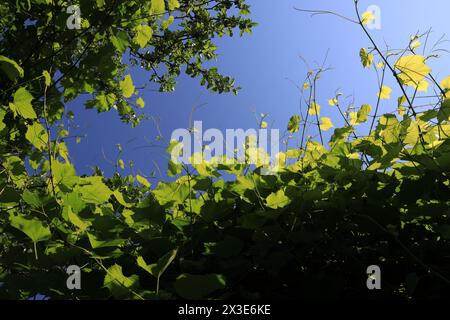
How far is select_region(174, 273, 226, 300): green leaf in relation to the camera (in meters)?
0.93

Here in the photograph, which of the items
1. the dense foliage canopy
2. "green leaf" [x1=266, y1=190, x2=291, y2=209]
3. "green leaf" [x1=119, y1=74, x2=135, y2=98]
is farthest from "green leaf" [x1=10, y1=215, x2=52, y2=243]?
"green leaf" [x1=119, y1=74, x2=135, y2=98]

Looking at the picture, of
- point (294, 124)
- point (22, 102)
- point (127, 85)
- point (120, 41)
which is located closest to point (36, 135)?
point (22, 102)

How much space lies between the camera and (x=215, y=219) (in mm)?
1266

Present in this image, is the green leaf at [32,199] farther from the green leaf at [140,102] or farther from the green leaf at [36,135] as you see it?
the green leaf at [140,102]

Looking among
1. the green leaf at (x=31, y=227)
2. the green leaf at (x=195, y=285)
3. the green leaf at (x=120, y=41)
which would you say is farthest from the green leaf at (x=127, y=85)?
the green leaf at (x=195, y=285)

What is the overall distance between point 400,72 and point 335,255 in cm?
71

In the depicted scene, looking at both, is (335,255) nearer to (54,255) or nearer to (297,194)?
(297,194)

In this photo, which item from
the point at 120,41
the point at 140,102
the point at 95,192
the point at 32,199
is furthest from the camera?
the point at 140,102

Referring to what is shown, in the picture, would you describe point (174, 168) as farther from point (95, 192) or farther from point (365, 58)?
point (365, 58)

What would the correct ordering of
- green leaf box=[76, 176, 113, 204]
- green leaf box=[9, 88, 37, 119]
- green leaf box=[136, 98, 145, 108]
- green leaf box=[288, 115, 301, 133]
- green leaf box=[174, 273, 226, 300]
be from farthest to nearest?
green leaf box=[136, 98, 145, 108] < green leaf box=[288, 115, 301, 133] < green leaf box=[9, 88, 37, 119] < green leaf box=[76, 176, 113, 204] < green leaf box=[174, 273, 226, 300]

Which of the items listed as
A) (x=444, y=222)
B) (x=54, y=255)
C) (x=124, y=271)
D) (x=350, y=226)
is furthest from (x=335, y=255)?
(x=54, y=255)

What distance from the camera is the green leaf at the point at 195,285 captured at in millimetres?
929

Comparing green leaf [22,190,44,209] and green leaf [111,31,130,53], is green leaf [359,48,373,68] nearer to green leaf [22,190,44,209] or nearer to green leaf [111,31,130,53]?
green leaf [111,31,130,53]

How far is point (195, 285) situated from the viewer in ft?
3.06
